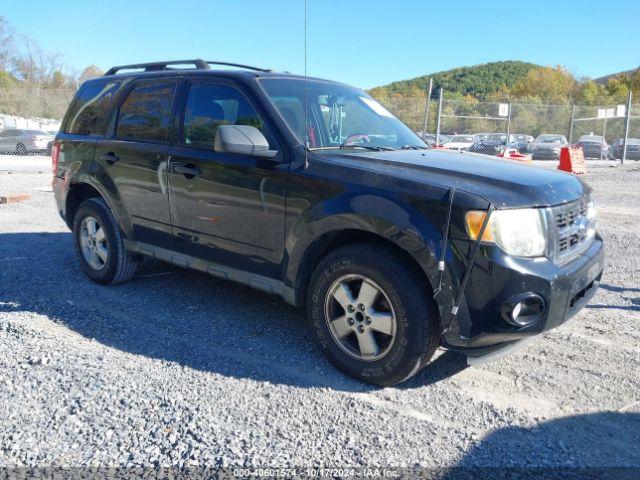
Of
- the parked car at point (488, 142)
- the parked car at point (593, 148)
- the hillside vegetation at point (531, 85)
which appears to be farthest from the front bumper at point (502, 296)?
the hillside vegetation at point (531, 85)

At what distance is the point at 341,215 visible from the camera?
3.38m

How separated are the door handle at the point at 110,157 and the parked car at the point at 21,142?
60.9ft

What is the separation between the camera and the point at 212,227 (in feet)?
13.8

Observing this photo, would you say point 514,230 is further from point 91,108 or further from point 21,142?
point 21,142

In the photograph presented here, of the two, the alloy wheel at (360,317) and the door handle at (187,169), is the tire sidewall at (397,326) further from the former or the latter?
the door handle at (187,169)

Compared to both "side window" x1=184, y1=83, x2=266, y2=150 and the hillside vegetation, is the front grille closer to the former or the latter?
"side window" x1=184, y1=83, x2=266, y2=150

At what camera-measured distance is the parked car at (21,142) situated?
2155 cm

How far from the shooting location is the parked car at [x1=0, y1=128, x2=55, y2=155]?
21547 millimetres

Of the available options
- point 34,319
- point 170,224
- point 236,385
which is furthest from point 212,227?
point 34,319

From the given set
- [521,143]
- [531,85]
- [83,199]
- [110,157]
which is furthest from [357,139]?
[531,85]

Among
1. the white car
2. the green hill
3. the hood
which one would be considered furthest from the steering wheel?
the green hill

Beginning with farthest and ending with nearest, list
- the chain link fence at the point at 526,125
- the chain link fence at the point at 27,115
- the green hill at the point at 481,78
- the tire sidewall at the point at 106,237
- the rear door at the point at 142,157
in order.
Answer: the green hill at the point at 481,78 → the chain link fence at the point at 27,115 → the chain link fence at the point at 526,125 → the tire sidewall at the point at 106,237 → the rear door at the point at 142,157

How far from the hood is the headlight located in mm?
54

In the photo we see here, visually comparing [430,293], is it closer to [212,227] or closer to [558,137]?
[212,227]
